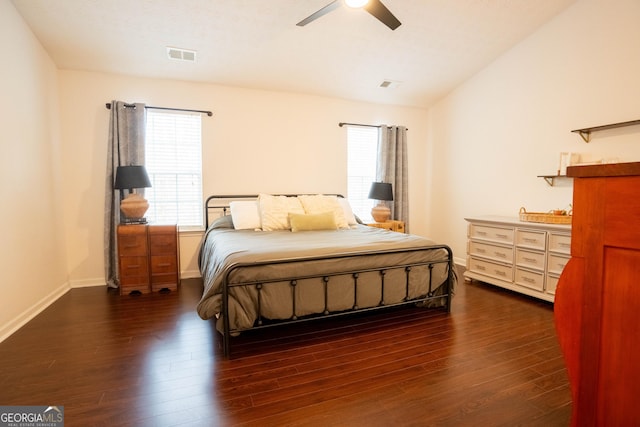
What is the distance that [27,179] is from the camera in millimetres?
2828

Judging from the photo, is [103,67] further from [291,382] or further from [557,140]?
[557,140]

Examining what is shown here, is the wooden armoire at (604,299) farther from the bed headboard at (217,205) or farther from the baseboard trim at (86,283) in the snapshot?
the baseboard trim at (86,283)

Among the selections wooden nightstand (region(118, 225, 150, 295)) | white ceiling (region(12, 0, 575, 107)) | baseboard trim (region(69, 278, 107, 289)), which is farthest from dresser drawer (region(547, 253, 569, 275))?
baseboard trim (region(69, 278, 107, 289))

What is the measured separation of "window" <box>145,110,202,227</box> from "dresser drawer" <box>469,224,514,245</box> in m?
3.41

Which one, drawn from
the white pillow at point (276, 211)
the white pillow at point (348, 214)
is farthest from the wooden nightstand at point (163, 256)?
the white pillow at point (348, 214)

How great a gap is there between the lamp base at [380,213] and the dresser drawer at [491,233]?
1.12 metres

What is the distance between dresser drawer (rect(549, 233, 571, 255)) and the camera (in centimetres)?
296

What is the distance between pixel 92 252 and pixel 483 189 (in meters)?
5.03

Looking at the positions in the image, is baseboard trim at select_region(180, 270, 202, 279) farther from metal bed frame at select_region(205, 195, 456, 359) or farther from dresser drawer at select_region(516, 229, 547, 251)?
dresser drawer at select_region(516, 229, 547, 251)

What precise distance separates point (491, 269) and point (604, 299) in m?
3.09

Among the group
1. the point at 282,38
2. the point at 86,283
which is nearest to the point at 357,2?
the point at 282,38

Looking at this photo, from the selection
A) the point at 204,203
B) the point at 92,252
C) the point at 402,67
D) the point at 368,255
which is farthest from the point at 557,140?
the point at 92,252

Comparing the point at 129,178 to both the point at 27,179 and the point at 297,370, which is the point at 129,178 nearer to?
the point at 27,179

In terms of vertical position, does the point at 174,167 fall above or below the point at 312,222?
above
